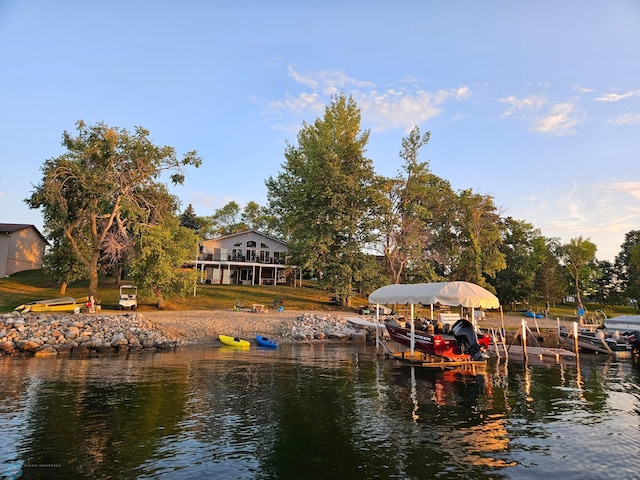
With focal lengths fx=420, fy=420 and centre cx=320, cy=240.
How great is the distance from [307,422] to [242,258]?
164ft

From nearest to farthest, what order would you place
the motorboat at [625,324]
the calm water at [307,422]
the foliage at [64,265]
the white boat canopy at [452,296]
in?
1. the calm water at [307,422]
2. the white boat canopy at [452,296]
3. the motorboat at [625,324]
4. the foliage at [64,265]

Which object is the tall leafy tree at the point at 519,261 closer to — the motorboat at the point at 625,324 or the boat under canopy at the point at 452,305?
the motorboat at the point at 625,324

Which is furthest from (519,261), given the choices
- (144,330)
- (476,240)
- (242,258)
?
(144,330)

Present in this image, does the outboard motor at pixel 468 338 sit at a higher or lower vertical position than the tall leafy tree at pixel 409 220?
lower

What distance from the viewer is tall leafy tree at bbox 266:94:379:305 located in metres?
44.4

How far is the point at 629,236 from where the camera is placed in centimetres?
8069

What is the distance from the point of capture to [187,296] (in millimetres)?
45062

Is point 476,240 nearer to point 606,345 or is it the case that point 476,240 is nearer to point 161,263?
point 606,345

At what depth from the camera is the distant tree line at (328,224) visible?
3575 cm

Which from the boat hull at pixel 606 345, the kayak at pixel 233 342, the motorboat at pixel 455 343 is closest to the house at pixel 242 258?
the kayak at pixel 233 342

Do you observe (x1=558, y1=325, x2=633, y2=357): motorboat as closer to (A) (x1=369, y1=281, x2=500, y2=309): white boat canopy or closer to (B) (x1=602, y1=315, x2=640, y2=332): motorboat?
(B) (x1=602, y1=315, x2=640, y2=332): motorboat

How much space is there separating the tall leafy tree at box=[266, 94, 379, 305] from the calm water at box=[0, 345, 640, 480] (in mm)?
24376

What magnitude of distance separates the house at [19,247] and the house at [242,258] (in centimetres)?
2199

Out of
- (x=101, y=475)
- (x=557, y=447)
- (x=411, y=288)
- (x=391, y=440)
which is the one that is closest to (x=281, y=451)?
(x=391, y=440)
